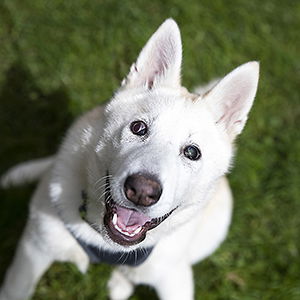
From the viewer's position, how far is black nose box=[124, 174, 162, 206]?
2305 millimetres

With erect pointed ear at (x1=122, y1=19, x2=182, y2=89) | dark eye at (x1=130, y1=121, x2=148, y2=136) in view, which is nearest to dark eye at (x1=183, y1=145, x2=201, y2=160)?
dark eye at (x1=130, y1=121, x2=148, y2=136)

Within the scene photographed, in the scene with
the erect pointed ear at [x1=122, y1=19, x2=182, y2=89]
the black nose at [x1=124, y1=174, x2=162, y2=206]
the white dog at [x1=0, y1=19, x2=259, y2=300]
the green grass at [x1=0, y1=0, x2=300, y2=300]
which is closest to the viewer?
the black nose at [x1=124, y1=174, x2=162, y2=206]

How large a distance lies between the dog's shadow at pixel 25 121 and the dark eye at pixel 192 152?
1.66m

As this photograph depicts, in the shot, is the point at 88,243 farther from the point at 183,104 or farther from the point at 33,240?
the point at 183,104

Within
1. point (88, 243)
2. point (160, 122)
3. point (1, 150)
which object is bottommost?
point (1, 150)

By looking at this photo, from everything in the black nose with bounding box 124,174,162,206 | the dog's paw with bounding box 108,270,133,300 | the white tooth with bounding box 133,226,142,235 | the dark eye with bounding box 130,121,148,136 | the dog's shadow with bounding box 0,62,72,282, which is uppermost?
the dark eye with bounding box 130,121,148,136

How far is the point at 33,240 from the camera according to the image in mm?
3041

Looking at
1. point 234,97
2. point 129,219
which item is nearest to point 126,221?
point 129,219

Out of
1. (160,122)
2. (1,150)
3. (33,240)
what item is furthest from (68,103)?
(160,122)

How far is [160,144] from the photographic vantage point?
2549 mm

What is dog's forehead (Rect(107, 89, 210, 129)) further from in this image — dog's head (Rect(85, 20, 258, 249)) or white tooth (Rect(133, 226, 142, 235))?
white tooth (Rect(133, 226, 142, 235))

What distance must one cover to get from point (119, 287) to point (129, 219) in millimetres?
1150

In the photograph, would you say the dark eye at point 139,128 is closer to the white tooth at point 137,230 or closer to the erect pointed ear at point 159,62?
the erect pointed ear at point 159,62

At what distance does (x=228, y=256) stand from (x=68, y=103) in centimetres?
188
